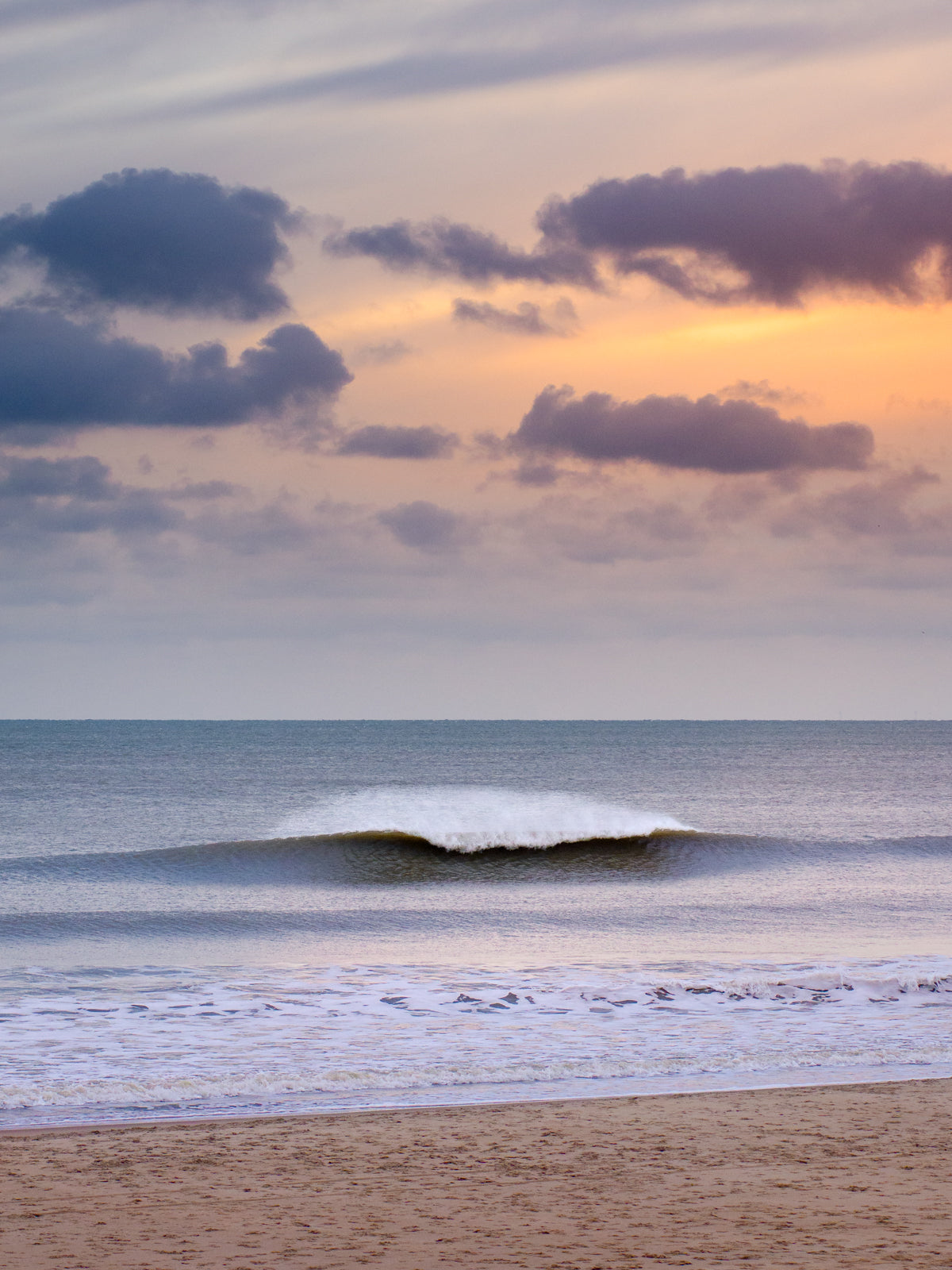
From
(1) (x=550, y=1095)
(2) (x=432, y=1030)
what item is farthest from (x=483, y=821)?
(1) (x=550, y=1095)

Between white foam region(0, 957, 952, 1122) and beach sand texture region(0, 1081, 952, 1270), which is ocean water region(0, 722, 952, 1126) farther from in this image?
beach sand texture region(0, 1081, 952, 1270)

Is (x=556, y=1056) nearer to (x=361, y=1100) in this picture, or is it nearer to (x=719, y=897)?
(x=361, y=1100)

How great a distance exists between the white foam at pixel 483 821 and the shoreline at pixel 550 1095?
2135cm

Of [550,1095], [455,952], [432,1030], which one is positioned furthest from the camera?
[455,952]

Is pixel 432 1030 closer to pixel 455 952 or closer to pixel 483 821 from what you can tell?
pixel 455 952

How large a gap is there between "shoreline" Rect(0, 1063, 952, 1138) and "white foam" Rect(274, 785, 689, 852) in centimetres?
2135

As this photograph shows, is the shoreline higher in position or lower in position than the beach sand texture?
lower

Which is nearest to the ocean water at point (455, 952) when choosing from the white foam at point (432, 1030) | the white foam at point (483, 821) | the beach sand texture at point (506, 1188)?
the white foam at point (432, 1030)

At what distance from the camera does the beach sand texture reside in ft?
19.2

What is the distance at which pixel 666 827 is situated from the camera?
1387 inches

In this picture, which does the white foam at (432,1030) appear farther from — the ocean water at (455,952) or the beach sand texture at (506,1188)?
the beach sand texture at (506,1188)

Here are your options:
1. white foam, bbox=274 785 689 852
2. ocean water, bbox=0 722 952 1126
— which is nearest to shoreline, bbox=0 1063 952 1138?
ocean water, bbox=0 722 952 1126

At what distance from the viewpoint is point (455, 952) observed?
16938 mm

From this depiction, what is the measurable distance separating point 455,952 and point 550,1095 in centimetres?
767
